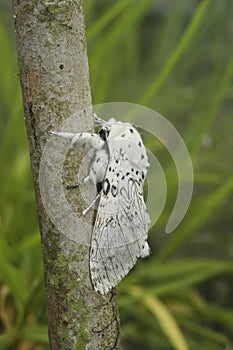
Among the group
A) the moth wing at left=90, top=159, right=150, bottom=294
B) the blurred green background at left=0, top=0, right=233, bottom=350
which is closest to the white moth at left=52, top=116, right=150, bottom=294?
the moth wing at left=90, top=159, right=150, bottom=294

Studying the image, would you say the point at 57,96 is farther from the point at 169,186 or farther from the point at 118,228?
the point at 169,186

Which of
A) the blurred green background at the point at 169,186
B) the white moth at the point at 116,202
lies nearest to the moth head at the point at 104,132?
the white moth at the point at 116,202

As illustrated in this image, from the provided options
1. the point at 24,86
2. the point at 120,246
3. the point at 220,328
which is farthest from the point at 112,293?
the point at 220,328

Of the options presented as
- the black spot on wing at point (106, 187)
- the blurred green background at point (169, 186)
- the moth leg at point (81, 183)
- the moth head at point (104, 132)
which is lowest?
the moth leg at point (81, 183)

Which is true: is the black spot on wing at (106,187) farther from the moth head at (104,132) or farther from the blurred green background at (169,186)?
the blurred green background at (169,186)

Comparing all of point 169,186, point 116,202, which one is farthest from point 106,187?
point 169,186

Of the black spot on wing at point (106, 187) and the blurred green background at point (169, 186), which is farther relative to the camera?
the blurred green background at point (169, 186)

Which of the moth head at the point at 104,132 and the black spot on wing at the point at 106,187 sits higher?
the moth head at the point at 104,132
